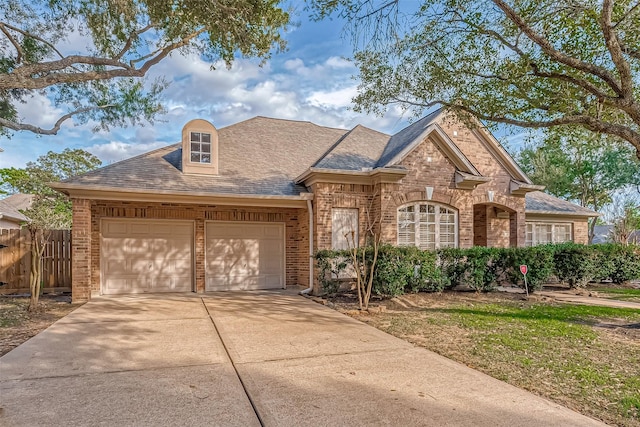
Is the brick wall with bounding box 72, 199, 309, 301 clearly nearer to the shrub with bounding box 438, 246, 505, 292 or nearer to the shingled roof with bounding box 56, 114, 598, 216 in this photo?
the shingled roof with bounding box 56, 114, 598, 216

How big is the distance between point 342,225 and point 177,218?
5.03 meters

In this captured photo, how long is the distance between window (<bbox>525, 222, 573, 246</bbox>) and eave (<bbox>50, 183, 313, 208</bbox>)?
1072 cm

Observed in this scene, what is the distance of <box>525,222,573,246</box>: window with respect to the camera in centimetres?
1622

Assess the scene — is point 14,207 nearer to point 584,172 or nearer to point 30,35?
point 30,35

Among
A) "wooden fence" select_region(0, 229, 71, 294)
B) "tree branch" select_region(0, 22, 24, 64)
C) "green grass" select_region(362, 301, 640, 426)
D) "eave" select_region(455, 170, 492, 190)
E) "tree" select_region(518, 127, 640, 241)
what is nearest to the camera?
"green grass" select_region(362, 301, 640, 426)

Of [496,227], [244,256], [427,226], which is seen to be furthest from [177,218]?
[496,227]

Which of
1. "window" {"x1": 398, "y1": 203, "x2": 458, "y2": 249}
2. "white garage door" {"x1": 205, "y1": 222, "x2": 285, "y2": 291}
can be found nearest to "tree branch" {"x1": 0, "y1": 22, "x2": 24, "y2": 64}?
"white garage door" {"x1": 205, "y1": 222, "x2": 285, "y2": 291}

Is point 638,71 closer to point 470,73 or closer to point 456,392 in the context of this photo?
point 470,73

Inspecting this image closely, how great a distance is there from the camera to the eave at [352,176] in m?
10.9

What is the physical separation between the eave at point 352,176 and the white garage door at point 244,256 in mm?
2425

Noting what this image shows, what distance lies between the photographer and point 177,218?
11.5 meters

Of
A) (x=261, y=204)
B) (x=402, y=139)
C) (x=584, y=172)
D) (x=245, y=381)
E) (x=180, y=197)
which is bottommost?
(x=245, y=381)

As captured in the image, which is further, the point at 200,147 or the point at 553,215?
the point at 553,215

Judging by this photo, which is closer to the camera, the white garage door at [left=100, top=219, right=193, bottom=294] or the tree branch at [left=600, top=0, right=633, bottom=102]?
the tree branch at [left=600, top=0, right=633, bottom=102]
